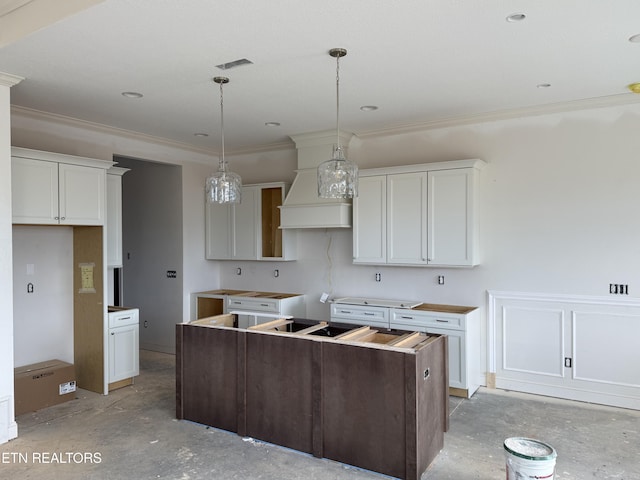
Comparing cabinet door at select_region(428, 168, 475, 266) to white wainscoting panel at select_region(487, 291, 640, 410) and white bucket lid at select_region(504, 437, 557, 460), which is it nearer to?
white wainscoting panel at select_region(487, 291, 640, 410)

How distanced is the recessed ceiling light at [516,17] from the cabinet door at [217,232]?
4227 millimetres

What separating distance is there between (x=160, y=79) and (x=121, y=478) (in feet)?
9.29

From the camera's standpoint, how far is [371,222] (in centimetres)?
496

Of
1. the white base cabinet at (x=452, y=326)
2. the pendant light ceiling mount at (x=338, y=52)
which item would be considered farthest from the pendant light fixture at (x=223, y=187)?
the white base cabinet at (x=452, y=326)

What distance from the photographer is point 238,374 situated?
3.46 m

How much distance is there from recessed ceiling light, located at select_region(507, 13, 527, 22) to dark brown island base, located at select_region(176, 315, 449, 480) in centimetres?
200

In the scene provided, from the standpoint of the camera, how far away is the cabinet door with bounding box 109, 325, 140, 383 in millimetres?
4531

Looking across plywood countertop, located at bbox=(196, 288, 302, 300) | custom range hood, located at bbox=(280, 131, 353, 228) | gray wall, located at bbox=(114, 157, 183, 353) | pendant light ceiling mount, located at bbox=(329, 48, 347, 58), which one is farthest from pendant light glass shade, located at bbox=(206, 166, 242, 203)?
gray wall, located at bbox=(114, 157, 183, 353)

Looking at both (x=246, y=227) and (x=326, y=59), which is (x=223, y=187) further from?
(x=246, y=227)

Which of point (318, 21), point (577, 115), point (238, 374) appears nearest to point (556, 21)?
point (318, 21)

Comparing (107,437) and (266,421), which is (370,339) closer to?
(266,421)

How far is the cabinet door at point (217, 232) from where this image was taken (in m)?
6.07

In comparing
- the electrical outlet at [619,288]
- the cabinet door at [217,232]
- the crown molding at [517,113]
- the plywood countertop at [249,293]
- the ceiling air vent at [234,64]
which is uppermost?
the ceiling air vent at [234,64]

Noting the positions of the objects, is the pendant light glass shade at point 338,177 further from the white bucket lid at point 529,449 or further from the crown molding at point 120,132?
the crown molding at point 120,132
